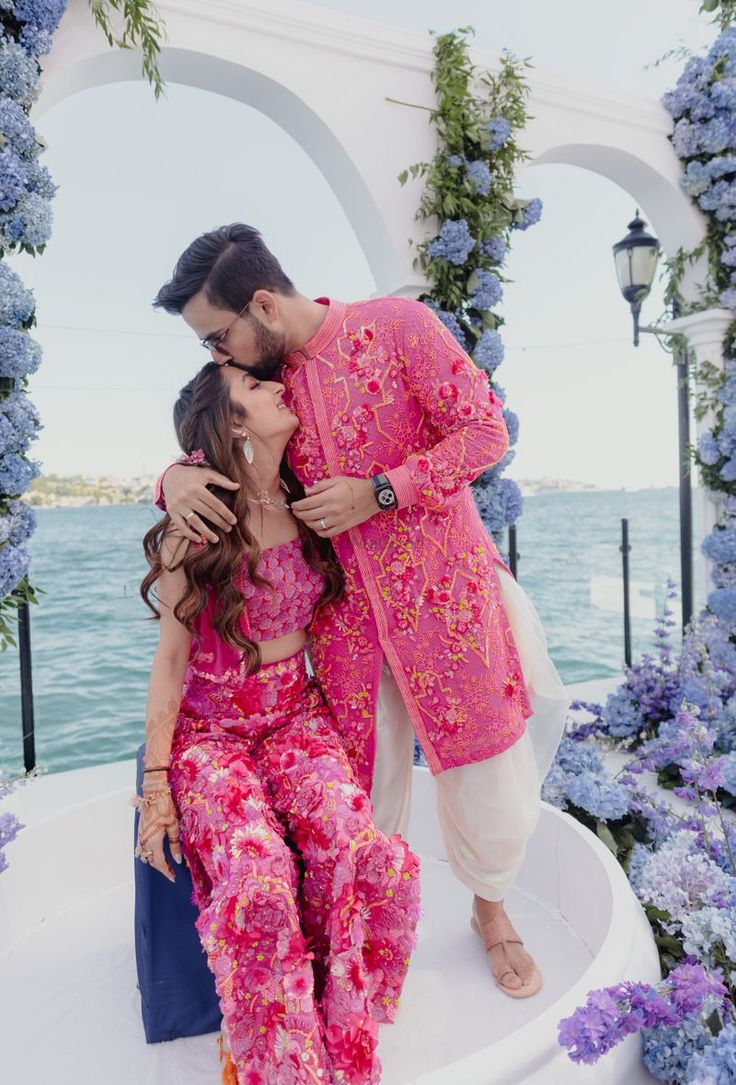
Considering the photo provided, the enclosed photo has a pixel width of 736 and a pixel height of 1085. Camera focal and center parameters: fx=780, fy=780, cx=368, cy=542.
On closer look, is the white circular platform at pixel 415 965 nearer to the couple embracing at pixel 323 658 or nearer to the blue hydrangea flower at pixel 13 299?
the couple embracing at pixel 323 658

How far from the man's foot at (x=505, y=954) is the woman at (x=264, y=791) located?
0.41 m

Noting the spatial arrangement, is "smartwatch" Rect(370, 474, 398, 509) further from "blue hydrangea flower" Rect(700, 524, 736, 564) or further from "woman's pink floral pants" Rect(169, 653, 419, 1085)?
"blue hydrangea flower" Rect(700, 524, 736, 564)

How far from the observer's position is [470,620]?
1.90 metres

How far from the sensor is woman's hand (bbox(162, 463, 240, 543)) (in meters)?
1.64

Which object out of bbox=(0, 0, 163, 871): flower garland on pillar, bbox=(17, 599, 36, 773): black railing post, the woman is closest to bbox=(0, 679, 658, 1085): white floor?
the woman

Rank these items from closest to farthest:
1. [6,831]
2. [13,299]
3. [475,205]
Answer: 1. [6,831]
2. [13,299]
3. [475,205]

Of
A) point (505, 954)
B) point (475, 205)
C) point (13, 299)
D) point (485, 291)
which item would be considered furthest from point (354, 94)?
point (505, 954)

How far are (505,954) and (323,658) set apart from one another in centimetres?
90

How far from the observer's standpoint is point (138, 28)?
9.14 ft

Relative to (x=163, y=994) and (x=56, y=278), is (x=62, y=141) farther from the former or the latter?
(x=163, y=994)

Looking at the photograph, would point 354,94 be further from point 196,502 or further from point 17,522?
point 196,502

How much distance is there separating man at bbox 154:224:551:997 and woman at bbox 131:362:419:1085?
0.27 feet

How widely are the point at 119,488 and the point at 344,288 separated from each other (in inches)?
516

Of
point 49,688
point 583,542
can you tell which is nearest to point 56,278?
point 49,688
